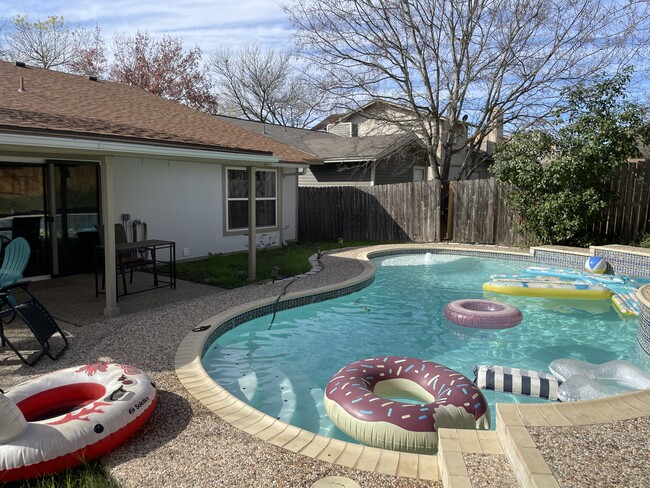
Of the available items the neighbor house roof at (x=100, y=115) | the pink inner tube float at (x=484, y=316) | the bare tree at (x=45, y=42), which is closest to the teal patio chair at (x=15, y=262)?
the neighbor house roof at (x=100, y=115)

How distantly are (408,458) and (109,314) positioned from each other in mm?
4742

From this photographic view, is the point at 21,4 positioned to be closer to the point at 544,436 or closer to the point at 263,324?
the point at 263,324

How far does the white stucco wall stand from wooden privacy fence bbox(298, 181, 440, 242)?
13.6 feet

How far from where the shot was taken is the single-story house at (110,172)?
6008 millimetres

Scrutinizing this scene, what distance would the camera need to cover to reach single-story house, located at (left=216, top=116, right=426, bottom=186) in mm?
17297

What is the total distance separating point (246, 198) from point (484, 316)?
7.22 m

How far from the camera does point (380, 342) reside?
20.9 ft

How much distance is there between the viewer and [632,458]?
8.64 feet

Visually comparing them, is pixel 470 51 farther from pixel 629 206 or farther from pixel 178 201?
pixel 178 201

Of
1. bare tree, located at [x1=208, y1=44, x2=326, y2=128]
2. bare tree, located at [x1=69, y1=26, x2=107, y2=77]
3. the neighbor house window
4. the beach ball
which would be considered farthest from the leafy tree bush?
bare tree, located at [x1=69, y1=26, x2=107, y2=77]

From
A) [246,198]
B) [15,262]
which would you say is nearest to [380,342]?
[15,262]

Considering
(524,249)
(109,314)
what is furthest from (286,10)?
(109,314)

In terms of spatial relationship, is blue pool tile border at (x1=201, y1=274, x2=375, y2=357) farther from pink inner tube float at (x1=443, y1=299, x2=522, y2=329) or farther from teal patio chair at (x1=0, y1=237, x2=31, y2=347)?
teal patio chair at (x1=0, y1=237, x2=31, y2=347)

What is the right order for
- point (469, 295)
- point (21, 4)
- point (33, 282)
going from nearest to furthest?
point (33, 282) < point (469, 295) < point (21, 4)
